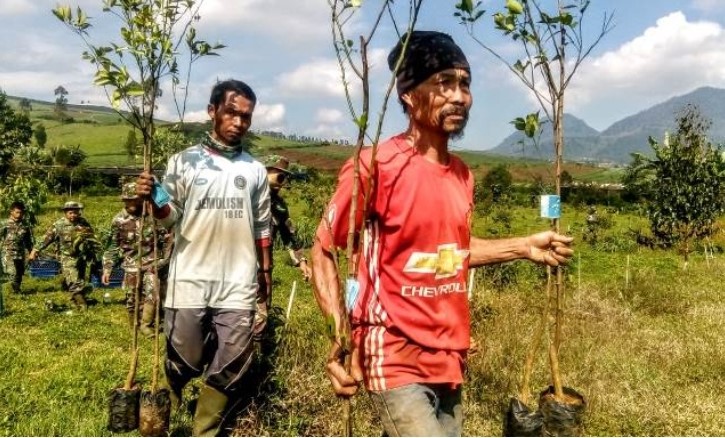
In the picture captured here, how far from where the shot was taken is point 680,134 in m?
20.3

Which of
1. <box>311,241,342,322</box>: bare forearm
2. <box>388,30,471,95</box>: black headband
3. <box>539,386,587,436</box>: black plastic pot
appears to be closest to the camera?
<box>311,241,342,322</box>: bare forearm

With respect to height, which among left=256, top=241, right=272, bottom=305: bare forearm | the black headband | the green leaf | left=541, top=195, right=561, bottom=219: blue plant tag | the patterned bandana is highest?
the green leaf

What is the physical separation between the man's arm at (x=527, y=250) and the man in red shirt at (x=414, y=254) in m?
0.35

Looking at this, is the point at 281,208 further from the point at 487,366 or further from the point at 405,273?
the point at 405,273

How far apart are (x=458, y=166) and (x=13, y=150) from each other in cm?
724

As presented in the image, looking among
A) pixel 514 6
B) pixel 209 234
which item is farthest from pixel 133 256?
pixel 514 6

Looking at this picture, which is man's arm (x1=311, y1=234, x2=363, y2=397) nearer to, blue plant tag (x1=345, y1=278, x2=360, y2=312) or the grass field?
blue plant tag (x1=345, y1=278, x2=360, y2=312)

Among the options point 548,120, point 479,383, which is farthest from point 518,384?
point 548,120

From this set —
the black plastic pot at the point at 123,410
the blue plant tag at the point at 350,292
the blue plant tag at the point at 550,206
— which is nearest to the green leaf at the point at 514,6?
the blue plant tag at the point at 550,206

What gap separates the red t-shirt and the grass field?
97.0 inches

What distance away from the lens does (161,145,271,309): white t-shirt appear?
377cm

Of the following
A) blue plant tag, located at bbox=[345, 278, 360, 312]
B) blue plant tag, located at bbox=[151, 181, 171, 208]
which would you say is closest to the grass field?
blue plant tag, located at bbox=[151, 181, 171, 208]

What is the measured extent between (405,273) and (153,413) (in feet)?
7.16

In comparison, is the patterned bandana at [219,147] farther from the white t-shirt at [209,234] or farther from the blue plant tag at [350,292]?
the blue plant tag at [350,292]
